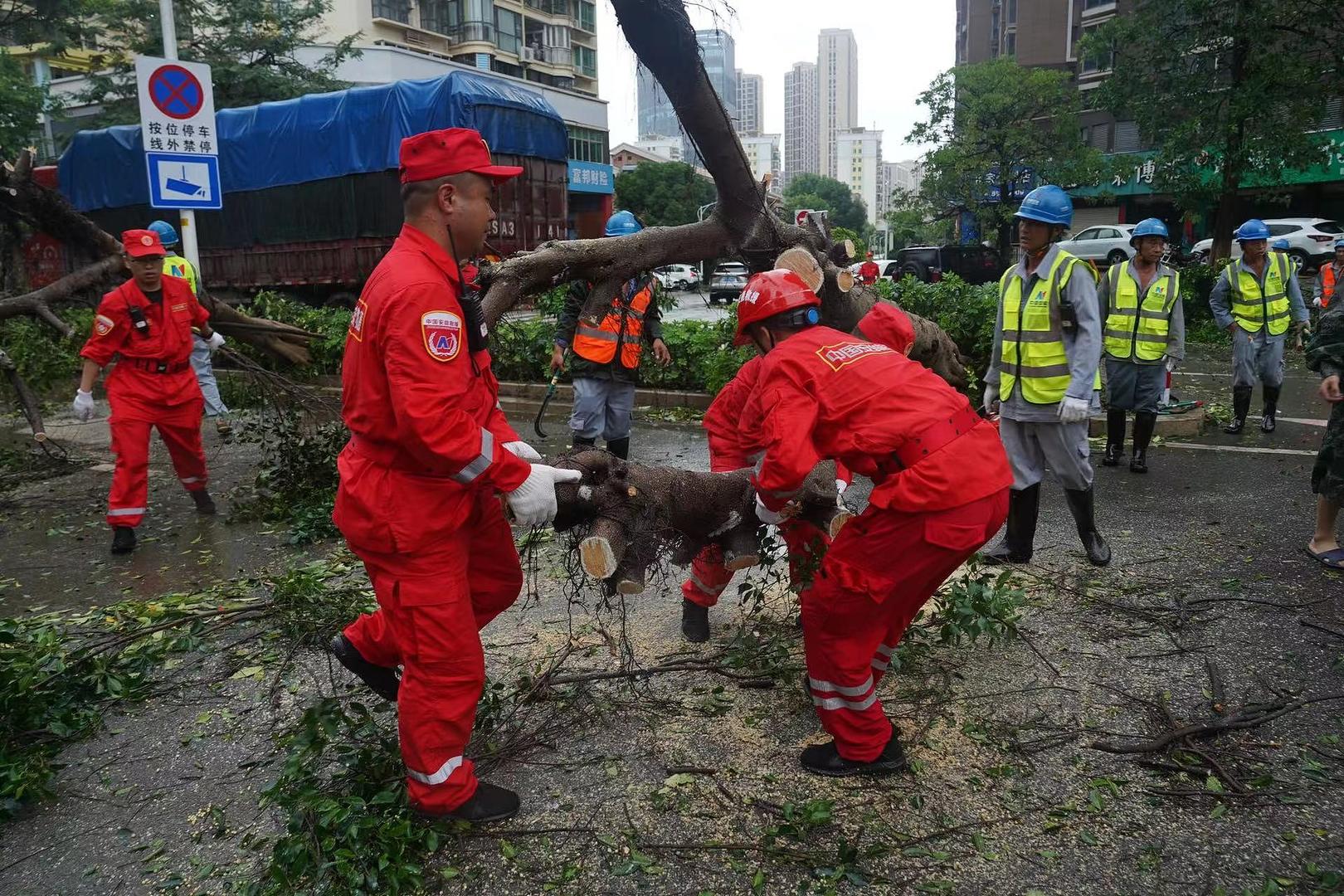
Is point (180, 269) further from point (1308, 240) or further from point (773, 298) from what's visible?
point (1308, 240)

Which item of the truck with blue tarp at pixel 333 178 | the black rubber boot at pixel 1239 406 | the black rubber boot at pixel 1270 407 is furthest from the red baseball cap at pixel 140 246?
the truck with blue tarp at pixel 333 178

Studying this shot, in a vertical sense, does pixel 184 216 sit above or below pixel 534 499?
above

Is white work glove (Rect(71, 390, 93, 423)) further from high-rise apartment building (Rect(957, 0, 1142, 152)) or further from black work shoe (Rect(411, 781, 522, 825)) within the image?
high-rise apartment building (Rect(957, 0, 1142, 152))

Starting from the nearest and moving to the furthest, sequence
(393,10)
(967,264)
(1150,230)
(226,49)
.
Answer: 1. (1150,230)
2. (967,264)
3. (226,49)
4. (393,10)

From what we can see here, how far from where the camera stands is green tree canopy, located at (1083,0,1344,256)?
16234 mm

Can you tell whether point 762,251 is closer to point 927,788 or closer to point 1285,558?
point 927,788

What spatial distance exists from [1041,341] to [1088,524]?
102 centimetres

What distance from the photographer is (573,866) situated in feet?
8.57

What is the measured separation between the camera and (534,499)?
107 inches

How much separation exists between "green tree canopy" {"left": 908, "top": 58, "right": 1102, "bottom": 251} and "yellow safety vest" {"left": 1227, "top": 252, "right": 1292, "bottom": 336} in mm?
20674

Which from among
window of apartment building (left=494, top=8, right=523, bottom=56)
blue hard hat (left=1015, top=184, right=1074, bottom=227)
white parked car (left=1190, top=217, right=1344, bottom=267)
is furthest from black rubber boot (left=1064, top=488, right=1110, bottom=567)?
window of apartment building (left=494, top=8, right=523, bottom=56)

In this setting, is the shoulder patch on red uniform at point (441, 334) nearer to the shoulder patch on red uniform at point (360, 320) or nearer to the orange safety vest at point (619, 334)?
the shoulder patch on red uniform at point (360, 320)

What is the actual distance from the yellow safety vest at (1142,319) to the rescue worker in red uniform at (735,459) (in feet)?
11.3

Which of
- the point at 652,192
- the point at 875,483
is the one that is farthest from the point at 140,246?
the point at 652,192
